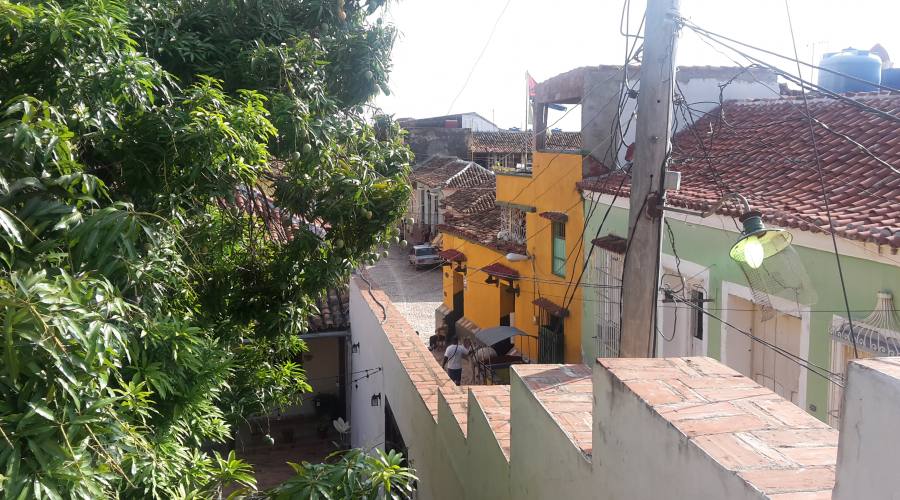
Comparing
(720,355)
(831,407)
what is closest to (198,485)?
(831,407)

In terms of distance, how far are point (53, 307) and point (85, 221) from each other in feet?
2.25

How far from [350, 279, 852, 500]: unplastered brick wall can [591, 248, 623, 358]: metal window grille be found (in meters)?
5.30

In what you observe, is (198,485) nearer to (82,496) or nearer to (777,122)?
(82,496)

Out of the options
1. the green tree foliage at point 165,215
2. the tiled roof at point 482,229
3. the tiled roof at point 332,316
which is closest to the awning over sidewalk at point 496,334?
the tiled roof at point 482,229

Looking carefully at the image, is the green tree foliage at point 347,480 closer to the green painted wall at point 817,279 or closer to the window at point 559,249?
the green painted wall at point 817,279

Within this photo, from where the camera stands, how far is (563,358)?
45.7 feet

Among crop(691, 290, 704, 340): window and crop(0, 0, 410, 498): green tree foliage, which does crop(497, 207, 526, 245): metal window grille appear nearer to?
crop(691, 290, 704, 340): window

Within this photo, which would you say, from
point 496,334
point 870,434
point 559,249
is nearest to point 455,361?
point 496,334

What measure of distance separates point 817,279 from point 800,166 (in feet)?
7.65

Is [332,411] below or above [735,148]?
below

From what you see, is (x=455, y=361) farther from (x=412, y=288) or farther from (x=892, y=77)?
(x=412, y=288)

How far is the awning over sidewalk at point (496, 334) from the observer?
14688mm

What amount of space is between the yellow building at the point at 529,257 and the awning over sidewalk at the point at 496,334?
524mm

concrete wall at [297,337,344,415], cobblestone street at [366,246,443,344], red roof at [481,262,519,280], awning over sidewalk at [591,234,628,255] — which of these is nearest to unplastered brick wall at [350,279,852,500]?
awning over sidewalk at [591,234,628,255]
